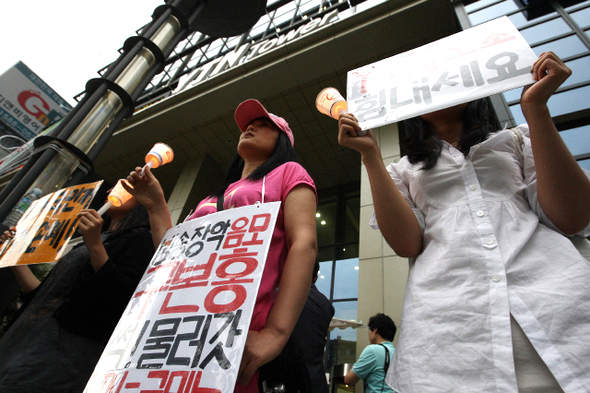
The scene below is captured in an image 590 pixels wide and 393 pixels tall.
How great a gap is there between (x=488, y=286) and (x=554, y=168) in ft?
1.27

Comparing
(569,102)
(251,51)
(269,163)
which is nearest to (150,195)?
(269,163)

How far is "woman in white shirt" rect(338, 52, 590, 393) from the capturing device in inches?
27.3

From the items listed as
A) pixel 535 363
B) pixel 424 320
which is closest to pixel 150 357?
pixel 424 320

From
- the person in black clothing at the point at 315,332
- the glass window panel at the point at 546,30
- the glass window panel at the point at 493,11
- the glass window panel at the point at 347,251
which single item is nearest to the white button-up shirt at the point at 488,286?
the person in black clothing at the point at 315,332

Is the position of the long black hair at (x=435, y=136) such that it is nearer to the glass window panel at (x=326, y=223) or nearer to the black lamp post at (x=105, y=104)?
the black lamp post at (x=105, y=104)

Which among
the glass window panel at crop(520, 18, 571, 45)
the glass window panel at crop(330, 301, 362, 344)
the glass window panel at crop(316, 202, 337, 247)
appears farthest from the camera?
the glass window panel at crop(316, 202, 337, 247)

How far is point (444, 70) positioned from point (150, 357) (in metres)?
1.37

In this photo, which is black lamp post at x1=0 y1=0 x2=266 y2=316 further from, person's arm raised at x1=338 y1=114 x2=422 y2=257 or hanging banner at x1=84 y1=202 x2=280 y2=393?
person's arm raised at x1=338 y1=114 x2=422 y2=257

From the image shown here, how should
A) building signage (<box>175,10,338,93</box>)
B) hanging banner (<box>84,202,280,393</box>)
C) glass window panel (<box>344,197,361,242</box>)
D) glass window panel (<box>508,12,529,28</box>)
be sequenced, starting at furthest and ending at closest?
glass window panel (<box>344,197,361,242</box>) → building signage (<box>175,10,338,93</box>) → glass window panel (<box>508,12,529,28</box>) → hanging banner (<box>84,202,280,393</box>)

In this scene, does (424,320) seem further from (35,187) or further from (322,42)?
(322,42)

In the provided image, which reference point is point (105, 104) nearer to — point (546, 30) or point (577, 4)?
point (546, 30)

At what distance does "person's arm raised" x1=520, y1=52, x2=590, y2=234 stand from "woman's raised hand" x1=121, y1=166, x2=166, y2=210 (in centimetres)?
158

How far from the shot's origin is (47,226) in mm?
1635

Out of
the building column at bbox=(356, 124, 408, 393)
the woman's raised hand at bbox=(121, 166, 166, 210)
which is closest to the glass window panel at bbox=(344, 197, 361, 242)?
the building column at bbox=(356, 124, 408, 393)
